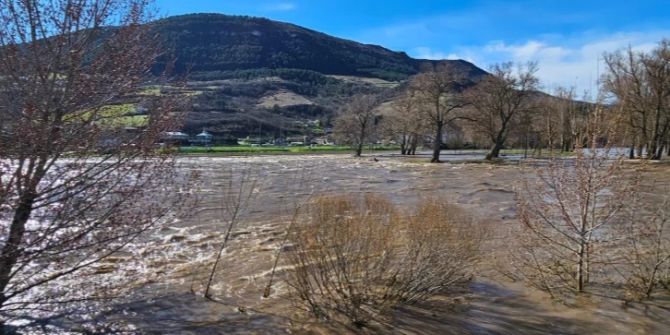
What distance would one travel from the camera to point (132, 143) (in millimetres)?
7867

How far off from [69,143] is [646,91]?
63.6 meters

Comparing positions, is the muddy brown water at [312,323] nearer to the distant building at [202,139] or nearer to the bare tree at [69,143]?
the bare tree at [69,143]

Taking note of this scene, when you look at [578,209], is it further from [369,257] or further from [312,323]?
[312,323]

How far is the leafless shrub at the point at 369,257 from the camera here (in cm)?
823

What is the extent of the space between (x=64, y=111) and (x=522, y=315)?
24.2 ft

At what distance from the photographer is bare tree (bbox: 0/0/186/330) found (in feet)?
22.4

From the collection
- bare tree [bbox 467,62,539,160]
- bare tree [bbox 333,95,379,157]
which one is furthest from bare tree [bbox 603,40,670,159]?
bare tree [bbox 333,95,379,157]

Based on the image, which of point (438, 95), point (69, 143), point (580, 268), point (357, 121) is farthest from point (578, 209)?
point (357, 121)

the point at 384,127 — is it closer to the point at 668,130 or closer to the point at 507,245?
the point at 668,130

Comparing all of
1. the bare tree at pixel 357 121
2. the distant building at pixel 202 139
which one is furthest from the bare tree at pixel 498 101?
the distant building at pixel 202 139

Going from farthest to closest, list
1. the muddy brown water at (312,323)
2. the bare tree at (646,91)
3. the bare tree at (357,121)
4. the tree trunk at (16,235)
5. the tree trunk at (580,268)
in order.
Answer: the bare tree at (357,121), the bare tree at (646,91), the tree trunk at (580,268), the muddy brown water at (312,323), the tree trunk at (16,235)

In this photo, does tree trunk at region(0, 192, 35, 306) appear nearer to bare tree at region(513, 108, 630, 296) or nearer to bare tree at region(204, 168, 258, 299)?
bare tree at region(204, 168, 258, 299)

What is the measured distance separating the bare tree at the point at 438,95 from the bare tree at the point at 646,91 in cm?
1643

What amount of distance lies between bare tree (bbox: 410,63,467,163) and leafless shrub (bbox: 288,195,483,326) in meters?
53.8
